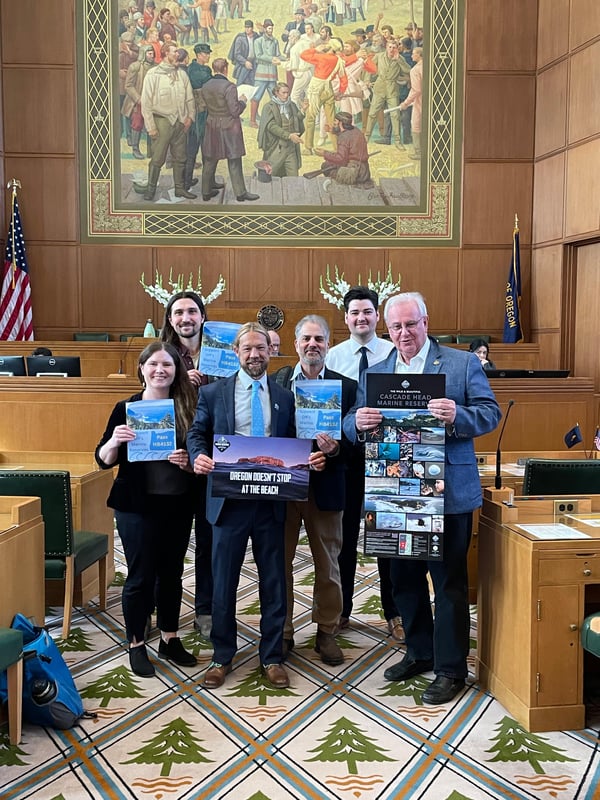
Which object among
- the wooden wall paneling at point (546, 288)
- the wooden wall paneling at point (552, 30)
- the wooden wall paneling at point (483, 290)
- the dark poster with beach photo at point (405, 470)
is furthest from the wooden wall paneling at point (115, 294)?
the dark poster with beach photo at point (405, 470)

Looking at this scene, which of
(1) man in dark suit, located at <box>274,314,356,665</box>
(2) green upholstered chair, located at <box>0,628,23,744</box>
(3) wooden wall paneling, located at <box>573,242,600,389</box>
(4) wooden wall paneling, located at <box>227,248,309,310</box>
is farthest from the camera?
(4) wooden wall paneling, located at <box>227,248,309,310</box>

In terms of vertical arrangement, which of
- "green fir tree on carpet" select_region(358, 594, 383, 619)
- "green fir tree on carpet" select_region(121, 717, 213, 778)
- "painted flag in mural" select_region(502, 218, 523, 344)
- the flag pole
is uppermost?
the flag pole

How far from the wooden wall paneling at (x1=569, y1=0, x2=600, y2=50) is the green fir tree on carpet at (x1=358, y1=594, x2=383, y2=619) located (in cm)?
771

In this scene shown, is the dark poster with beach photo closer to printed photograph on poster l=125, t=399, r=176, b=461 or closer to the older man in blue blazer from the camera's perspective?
the older man in blue blazer

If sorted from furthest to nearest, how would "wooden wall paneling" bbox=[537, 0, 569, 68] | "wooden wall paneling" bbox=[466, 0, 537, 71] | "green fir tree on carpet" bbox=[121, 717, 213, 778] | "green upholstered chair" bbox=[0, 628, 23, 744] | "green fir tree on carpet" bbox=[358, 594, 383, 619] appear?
1. "wooden wall paneling" bbox=[466, 0, 537, 71]
2. "wooden wall paneling" bbox=[537, 0, 569, 68]
3. "green fir tree on carpet" bbox=[358, 594, 383, 619]
4. "green upholstered chair" bbox=[0, 628, 23, 744]
5. "green fir tree on carpet" bbox=[121, 717, 213, 778]

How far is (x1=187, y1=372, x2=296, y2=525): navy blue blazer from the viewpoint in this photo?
3.08 m

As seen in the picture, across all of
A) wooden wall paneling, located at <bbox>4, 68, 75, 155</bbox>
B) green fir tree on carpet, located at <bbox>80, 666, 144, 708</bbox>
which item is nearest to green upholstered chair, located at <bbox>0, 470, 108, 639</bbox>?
green fir tree on carpet, located at <bbox>80, 666, 144, 708</bbox>

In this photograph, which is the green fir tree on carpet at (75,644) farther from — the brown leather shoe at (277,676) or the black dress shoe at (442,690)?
the black dress shoe at (442,690)

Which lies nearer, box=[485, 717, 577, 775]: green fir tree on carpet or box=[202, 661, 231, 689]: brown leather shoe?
box=[485, 717, 577, 775]: green fir tree on carpet

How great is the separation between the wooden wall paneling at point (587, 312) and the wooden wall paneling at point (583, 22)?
8.23 feet

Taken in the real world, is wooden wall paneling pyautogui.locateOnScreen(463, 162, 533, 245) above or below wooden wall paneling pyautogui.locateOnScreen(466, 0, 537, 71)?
below

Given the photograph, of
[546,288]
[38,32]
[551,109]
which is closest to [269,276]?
[546,288]

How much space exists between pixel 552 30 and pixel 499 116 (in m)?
1.22

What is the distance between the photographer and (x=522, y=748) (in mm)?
2656
